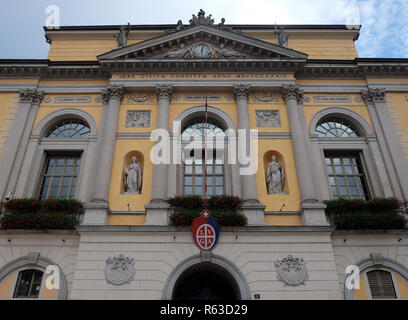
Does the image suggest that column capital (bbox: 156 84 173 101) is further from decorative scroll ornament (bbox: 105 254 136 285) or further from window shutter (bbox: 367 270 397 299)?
window shutter (bbox: 367 270 397 299)

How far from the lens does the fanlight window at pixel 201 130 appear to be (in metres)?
15.8

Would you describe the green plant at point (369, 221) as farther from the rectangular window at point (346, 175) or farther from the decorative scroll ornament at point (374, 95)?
the decorative scroll ornament at point (374, 95)

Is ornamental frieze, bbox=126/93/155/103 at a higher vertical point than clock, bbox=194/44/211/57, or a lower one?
lower

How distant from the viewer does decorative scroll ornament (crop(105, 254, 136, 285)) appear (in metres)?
11.6

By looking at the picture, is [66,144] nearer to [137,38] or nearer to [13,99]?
[13,99]

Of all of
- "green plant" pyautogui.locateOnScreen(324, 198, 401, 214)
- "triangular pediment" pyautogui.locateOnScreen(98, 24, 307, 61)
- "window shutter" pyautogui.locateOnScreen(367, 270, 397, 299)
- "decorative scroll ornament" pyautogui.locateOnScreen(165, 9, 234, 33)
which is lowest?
"window shutter" pyautogui.locateOnScreen(367, 270, 397, 299)

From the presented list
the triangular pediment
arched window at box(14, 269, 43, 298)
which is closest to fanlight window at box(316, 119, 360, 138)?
the triangular pediment

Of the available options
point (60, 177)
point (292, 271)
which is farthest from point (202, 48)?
point (292, 271)

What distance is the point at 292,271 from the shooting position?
1170 cm

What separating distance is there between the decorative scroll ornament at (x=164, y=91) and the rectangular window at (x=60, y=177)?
4.87 metres

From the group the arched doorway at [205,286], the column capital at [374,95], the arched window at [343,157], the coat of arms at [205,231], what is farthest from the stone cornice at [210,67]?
the arched doorway at [205,286]

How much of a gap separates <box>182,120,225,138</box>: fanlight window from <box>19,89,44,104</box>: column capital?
7.51m
